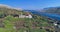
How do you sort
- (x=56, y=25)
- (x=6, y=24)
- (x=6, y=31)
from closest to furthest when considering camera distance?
(x=6, y=31) < (x=6, y=24) < (x=56, y=25)

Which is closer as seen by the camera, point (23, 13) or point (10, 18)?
point (10, 18)

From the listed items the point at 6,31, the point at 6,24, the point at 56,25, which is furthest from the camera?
the point at 56,25

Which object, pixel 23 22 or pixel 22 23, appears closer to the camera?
pixel 22 23

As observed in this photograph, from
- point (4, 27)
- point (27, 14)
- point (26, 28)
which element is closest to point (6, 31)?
point (4, 27)

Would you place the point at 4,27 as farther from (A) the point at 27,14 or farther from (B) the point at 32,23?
(A) the point at 27,14

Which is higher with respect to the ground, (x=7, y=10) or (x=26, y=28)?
(x=7, y=10)

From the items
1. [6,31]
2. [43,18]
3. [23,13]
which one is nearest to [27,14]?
[23,13]
